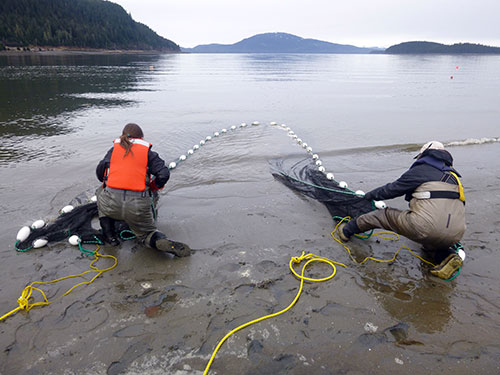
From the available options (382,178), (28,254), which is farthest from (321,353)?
(382,178)

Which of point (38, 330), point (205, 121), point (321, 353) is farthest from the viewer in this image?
point (205, 121)

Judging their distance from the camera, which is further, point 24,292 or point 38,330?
point 24,292

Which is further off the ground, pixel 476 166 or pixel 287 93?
pixel 287 93

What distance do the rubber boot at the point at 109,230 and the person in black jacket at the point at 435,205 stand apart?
13.5ft

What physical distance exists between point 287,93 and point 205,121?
1218 centimetres

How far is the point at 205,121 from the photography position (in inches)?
578

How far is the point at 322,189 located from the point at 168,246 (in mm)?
3285

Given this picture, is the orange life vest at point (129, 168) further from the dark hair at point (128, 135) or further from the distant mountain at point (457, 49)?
the distant mountain at point (457, 49)

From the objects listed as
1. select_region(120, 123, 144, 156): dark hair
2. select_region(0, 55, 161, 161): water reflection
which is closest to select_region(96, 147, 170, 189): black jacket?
select_region(120, 123, 144, 156): dark hair

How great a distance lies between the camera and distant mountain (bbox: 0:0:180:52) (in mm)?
74438

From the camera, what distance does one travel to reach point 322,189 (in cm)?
615

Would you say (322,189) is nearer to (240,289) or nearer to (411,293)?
(411,293)

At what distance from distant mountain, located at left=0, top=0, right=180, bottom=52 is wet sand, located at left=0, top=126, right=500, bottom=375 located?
85800mm

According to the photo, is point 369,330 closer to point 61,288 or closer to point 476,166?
point 61,288
